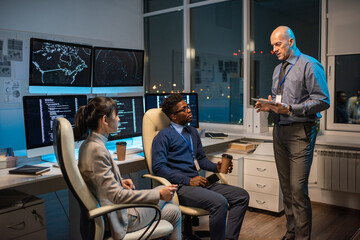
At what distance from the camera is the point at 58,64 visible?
275cm

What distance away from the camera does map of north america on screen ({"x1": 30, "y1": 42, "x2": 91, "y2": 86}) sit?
8.70 ft

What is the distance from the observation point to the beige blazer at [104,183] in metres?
1.76

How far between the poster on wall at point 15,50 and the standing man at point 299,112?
2.86 m

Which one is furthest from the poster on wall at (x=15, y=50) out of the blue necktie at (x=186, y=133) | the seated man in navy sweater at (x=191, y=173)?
the blue necktie at (x=186, y=133)

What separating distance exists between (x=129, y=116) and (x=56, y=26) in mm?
2113

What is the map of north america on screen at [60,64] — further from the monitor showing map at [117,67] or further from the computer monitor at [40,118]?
the computer monitor at [40,118]

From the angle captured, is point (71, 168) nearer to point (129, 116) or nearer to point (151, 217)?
point (151, 217)

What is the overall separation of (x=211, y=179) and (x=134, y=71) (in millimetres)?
1366

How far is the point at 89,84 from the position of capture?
3039 millimetres

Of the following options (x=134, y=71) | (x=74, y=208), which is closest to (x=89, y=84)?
(x=134, y=71)

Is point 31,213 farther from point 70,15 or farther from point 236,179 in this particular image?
Result: point 70,15

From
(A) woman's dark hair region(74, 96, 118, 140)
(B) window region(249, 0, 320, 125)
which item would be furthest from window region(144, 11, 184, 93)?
(A) woman's dark hair region(74, 96, 118, 140)

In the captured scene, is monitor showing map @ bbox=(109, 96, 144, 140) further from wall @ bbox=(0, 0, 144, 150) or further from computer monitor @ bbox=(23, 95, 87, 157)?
wall @ bbox=(0, 0, 144, 150)

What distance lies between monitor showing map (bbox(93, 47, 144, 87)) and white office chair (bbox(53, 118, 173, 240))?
1422 millimetres
